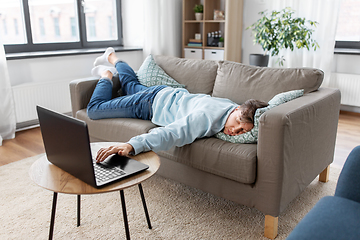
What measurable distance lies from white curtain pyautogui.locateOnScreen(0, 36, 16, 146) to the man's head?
217 cm

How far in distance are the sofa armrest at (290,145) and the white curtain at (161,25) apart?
2.78 m

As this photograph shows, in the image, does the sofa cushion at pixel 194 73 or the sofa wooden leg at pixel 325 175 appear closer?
the sofa wooden leg at pixel 325 175

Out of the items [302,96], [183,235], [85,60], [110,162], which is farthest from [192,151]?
[85,60]

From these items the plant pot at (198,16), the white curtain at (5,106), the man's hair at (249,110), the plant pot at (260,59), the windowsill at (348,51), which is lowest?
the white curtain at (5,106)

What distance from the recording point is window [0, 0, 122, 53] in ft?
11.1

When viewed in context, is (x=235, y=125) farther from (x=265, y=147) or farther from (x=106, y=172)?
(x=106, y=172)

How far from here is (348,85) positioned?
3633 millimetres

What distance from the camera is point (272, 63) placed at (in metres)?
4.09

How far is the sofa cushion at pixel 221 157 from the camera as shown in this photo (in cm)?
154

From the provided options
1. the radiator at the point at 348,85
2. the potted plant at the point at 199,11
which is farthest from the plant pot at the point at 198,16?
the radiator at the point at 348,85

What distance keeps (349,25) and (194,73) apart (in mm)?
2446

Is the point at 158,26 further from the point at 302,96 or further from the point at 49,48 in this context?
the point at 302,96

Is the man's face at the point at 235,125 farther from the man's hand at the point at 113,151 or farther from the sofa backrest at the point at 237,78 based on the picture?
the man's hand at the point at 113,151

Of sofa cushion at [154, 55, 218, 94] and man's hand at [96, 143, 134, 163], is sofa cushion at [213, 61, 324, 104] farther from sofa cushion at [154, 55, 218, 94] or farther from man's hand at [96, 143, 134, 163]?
man's hand at [96, 143, 134, 163]
